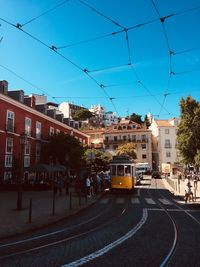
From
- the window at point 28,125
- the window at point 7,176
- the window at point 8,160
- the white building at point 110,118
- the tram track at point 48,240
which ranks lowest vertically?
the tram track at point 48,240

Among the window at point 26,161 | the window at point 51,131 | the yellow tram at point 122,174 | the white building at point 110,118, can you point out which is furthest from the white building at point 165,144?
the white building at point 110,118

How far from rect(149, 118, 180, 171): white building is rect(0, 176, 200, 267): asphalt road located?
64.8m

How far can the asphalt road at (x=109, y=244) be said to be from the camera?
629 cm

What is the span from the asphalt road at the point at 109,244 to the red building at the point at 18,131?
1618 centimetres

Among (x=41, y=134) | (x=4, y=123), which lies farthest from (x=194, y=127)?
(x=4, y=123)

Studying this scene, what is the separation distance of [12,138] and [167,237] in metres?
26.2

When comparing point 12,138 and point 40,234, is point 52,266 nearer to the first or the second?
point 40,234

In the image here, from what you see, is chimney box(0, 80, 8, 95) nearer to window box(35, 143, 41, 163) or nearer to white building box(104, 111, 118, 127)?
window box(35, 143, 41, 163)

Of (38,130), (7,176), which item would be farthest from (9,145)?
(38,130)

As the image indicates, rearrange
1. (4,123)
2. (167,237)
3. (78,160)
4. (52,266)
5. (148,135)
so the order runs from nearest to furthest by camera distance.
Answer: (52,266) → (167,237) → (4,123) → (78,160) → (148,135)

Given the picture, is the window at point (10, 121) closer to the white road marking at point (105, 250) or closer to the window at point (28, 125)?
the window at point (28, 125)

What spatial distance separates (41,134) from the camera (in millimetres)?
39281

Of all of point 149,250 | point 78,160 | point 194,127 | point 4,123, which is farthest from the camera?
point 194,127

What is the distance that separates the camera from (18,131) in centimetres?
3347
